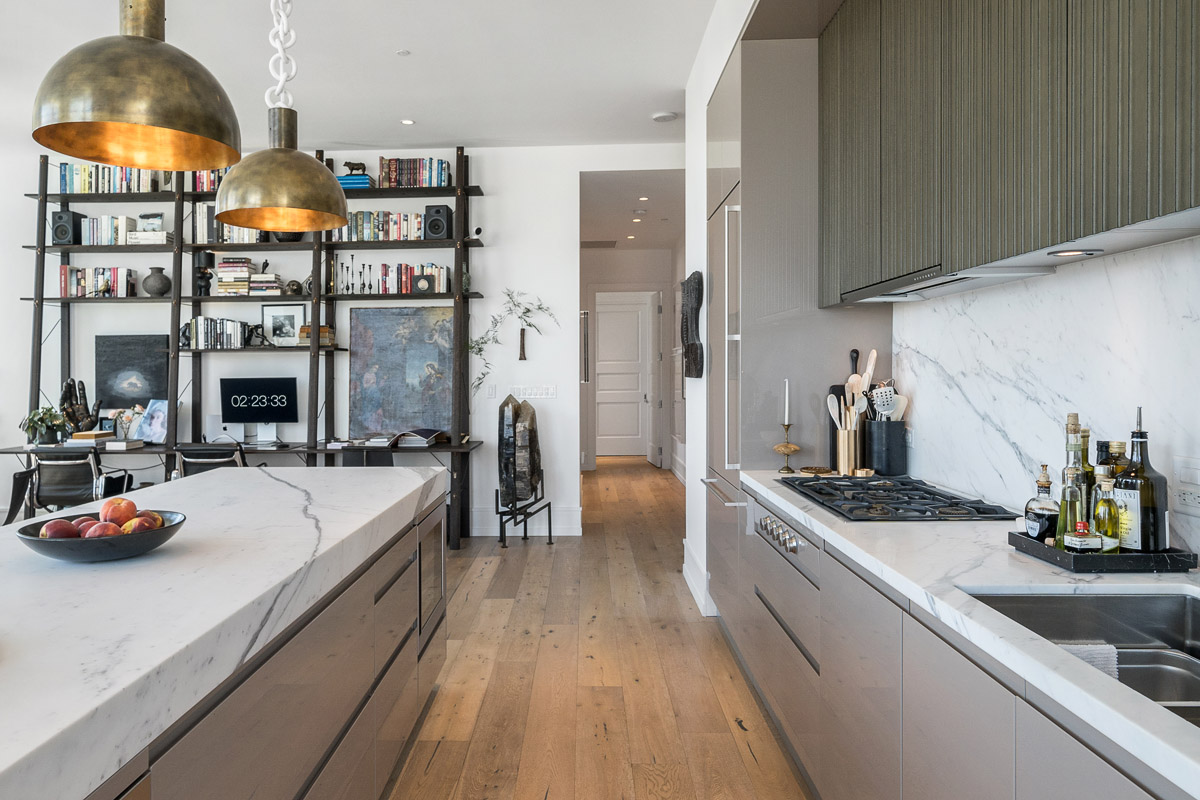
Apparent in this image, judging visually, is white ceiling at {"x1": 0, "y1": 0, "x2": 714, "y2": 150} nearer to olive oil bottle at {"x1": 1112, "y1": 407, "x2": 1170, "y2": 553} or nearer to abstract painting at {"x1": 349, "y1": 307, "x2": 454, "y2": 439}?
abstract painting at {"x1": 349, "y1": 307, "x2": 454, "y2": 439}

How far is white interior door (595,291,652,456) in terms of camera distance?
982 centimetres

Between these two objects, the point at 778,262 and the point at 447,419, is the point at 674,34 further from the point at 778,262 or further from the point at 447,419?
the point at 447,419

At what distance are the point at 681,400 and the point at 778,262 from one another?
18.8ft

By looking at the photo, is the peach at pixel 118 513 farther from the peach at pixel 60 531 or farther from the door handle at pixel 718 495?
the door handle at pixel 718 495

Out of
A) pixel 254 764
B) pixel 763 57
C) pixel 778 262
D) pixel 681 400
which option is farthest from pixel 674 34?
pixel 681 400

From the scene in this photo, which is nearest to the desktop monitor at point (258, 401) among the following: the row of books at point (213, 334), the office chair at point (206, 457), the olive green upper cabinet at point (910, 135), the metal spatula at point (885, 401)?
the row of books at point (213, 334)

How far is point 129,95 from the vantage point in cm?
139

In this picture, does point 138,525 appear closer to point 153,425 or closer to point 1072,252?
point 1072,252

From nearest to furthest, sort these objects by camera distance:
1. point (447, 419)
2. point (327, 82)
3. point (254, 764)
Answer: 1. point (254, 764)
2. point (327, 82)
3. point (447, 419)

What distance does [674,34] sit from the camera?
12.2ft

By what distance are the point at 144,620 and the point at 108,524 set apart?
44 centimetres

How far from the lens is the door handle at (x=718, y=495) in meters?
2.90

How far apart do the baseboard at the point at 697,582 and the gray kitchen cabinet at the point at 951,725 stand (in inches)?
92.0

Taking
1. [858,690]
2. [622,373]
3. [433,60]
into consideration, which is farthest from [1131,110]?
[622,373]
